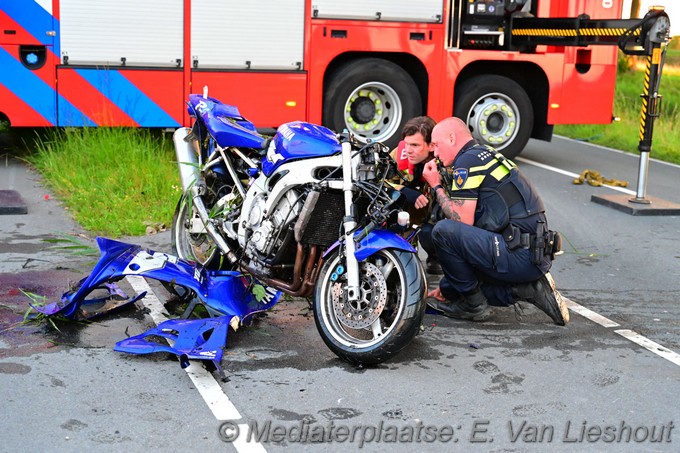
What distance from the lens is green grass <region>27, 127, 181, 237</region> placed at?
338 inches

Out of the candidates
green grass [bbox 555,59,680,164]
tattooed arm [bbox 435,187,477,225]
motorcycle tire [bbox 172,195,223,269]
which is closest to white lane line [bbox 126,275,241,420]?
motorcycle tire [bbox 172,195,223,269]

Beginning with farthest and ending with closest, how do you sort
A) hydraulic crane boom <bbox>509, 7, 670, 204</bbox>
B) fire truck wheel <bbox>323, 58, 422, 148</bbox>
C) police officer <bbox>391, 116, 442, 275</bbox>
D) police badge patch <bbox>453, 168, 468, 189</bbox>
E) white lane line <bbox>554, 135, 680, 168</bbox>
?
white lane line <bbox>554, 135, 680, 168</bbox> → fire truck wheel <bbox>323, 58, 422, 148</bbox> → hydraulic crane boom <bbox>509, 7, 670, 204</bbox> → police officer <bbox>391, 116, 442, 275</bbox> → police badge patch <bbox>453, 168, 468, 189</bbox>

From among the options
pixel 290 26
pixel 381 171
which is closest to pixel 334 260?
pixel 381 171

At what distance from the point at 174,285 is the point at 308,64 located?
5.64 meters

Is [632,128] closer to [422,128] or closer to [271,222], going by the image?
[422,128]

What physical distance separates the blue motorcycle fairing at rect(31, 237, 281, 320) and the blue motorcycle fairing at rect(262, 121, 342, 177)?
0.73m

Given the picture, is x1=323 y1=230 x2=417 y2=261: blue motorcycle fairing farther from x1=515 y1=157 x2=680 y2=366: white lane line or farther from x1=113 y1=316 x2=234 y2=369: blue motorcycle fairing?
x1=515 y1=157 x2=680 y2=366: white lane line

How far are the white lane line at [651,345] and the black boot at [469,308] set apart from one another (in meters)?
0.83

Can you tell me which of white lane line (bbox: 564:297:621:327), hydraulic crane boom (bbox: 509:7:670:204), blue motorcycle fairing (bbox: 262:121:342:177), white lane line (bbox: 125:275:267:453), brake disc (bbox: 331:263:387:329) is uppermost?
hydraulic crane boom (bbox: 509:7:670:204)

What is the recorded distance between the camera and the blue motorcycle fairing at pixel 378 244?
5250 millimetres

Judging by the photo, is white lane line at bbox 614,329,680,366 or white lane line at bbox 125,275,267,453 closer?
white lane line at bbox 125,275,267,453

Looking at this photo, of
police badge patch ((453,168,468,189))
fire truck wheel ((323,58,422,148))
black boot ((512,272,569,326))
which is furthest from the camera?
fire truck wheel ((323,58,422,148))

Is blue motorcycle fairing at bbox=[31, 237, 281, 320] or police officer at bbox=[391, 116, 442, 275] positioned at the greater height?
police officer at bbox=[391, 116, 442, 275]

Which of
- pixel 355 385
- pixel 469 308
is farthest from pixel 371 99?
pixel 355 385
